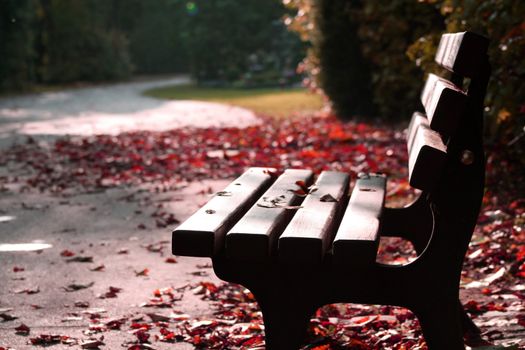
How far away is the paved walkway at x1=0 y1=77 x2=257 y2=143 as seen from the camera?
16031 mm

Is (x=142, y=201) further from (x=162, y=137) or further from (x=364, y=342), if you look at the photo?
(x=162, y=137)

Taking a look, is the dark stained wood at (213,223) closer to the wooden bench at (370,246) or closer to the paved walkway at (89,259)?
the wooden bench at (370,246)

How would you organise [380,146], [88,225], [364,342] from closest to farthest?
[364,342]
[88,225]
[380,146]

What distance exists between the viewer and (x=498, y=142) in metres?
7.14

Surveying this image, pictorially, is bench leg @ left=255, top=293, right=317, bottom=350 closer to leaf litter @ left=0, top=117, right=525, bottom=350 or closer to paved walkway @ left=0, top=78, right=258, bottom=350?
leaf litter @ left=0, top=117, right=525, bottom=350

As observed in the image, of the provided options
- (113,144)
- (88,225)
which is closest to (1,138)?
(113,144)

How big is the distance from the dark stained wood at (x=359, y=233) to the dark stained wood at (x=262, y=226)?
0.22 meters

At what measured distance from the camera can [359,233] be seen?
2.83m

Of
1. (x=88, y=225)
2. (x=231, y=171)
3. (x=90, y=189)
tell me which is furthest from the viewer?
(x=231, y=171)

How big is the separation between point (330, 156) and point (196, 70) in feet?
100

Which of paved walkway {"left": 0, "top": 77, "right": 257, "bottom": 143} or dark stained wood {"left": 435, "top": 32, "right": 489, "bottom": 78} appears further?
paved walkway {"left": 0, "top": 77, "right": 257, "bottom": 143}

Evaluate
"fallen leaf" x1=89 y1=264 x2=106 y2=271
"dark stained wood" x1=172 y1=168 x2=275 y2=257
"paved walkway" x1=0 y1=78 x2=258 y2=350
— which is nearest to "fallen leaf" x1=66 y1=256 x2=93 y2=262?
"paved walkway" x1=0 y1=78 x2=258 y2=350

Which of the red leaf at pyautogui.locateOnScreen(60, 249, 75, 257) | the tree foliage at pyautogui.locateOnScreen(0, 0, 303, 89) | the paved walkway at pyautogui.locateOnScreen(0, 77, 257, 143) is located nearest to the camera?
the red leaf at pyautogui.locateOnScreen(60, 249, 75, 257)

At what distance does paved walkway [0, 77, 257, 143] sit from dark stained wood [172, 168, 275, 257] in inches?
447
